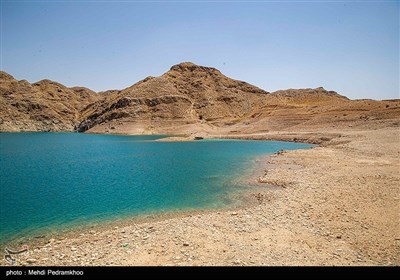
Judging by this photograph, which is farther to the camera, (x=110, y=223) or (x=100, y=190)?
(x=100, y=190)

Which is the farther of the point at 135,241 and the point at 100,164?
the point at 100,164

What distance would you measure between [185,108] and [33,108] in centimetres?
7603

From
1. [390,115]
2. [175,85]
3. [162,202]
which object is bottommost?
[162,202]

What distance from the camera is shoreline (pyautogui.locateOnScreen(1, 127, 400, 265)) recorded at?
10.5m

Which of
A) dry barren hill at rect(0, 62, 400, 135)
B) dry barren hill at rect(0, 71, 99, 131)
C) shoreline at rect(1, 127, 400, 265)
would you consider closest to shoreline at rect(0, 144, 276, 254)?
shoreline at rect(1, 127, 400, 265)

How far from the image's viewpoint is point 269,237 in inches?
488

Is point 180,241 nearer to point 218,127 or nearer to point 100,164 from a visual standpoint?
point 100,164

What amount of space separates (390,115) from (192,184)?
63.1 meters

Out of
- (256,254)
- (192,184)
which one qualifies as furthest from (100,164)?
(256,254)

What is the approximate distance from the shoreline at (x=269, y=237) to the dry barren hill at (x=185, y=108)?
191 ft

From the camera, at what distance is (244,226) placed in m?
13.9

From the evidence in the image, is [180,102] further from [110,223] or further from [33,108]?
[110,223]

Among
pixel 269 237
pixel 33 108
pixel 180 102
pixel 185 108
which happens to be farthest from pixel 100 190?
pixel 33 108

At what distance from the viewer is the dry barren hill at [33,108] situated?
13312 cm
